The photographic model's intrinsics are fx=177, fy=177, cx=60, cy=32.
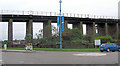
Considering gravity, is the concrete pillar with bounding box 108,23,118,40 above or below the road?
above

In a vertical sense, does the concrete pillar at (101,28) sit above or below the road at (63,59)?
above

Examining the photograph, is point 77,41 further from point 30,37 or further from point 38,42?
point 30,37

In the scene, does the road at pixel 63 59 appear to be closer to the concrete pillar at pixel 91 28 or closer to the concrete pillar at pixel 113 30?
the concrete pillar at pixel 91 28

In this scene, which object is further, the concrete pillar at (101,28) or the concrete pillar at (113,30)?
the concrete pillar at (101,28)

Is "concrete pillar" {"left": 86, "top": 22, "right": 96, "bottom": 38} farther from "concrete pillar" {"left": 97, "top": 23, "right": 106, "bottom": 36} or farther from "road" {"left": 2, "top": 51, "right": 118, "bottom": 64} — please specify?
"road" {"left": 2, "top": 51, "right": 118, "bottom": 64}

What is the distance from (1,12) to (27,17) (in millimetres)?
8148

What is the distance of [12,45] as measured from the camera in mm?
52031

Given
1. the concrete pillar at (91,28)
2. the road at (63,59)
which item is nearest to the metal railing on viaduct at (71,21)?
the concrete pillar at (91,28)

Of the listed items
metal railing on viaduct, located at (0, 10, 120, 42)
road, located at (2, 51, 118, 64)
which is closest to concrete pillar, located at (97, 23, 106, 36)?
metal railing on viaduct, located at (0, 10, 120, 42)

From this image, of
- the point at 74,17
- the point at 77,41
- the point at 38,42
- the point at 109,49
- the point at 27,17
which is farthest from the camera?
the point at 74,17

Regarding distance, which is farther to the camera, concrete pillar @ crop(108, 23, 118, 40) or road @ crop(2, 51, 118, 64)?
concrete pillar @ crop(108, 23, 118, 40)

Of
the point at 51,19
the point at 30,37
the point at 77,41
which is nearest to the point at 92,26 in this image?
the point at 51,19

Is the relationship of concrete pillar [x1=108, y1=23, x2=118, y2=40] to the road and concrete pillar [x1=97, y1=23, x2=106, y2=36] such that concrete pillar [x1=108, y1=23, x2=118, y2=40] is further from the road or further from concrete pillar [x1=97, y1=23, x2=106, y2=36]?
the road

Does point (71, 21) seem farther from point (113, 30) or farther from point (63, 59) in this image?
point (63, 59)
